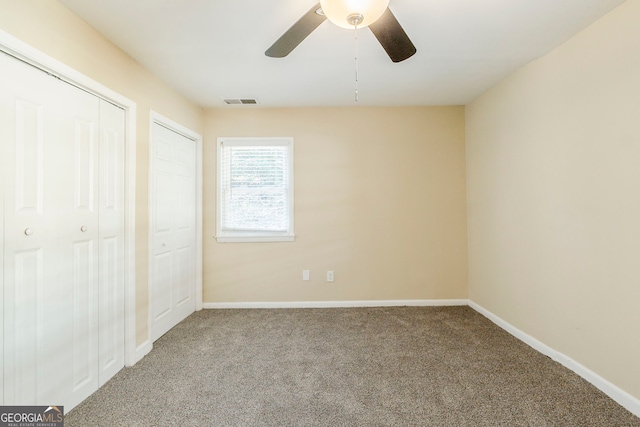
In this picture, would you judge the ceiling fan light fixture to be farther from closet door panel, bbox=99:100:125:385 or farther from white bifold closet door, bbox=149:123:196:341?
white bifold closet door, bbox=149:123:196:341

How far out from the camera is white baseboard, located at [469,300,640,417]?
1.70m

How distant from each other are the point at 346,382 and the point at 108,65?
2.81 m

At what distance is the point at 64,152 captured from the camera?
1.70m

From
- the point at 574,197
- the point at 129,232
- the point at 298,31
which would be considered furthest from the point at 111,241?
the point at 574,197

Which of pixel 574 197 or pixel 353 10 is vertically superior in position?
pixel 353 10

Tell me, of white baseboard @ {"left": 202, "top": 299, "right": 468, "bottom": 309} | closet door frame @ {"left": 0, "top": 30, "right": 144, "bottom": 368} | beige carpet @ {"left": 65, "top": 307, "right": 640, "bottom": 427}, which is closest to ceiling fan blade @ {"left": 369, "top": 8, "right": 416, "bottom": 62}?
closet door frame @ {"left": 0, "top": 30, "right": 144, "bottom": 368}

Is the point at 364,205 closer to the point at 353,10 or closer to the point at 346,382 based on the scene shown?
the point at 346,382

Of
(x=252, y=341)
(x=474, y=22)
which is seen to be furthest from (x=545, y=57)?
(x=252, y=341)

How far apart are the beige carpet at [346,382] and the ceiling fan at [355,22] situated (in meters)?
2.11

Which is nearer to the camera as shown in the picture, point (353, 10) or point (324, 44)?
point (353, 10)

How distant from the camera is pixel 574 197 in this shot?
2072 millimetres

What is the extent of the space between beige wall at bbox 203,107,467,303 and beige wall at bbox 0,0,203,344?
99 cm

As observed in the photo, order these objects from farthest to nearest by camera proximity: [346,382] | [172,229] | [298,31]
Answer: [172,229] → [346,382] → [298,31]

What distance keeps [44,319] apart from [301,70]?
249cm
